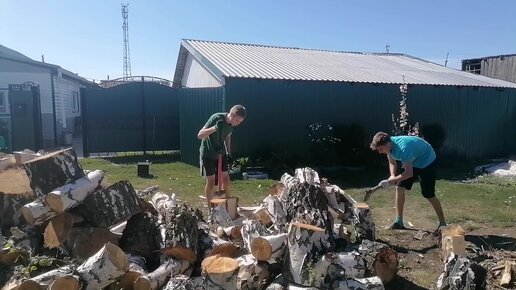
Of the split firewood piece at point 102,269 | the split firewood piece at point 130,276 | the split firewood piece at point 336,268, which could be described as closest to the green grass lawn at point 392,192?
the split firewood piece at point 336,268

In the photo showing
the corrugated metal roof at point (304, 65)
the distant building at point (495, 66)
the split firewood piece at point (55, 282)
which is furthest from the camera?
the distant building at point (495, 66)

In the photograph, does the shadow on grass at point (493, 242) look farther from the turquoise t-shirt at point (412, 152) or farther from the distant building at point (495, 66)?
the distant building at point (495, 66)

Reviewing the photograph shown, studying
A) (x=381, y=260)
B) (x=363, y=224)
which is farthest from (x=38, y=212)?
(x=363, y=224)

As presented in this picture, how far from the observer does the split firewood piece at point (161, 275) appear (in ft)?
11.5

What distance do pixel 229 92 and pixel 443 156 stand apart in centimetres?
790

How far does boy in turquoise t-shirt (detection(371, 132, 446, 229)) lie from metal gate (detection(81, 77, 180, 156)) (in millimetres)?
10163

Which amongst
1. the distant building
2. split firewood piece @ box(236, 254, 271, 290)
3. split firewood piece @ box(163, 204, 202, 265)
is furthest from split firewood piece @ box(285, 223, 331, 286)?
the distant building

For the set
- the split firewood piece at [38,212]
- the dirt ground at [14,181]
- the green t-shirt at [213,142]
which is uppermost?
the green t-shirt at [213,142]

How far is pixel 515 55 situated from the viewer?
19766 mm

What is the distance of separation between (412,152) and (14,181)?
498 centimetres

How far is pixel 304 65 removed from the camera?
Answer: 13.8 m

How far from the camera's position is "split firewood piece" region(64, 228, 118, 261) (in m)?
4.02

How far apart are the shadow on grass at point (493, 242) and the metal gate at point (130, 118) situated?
1080 cm

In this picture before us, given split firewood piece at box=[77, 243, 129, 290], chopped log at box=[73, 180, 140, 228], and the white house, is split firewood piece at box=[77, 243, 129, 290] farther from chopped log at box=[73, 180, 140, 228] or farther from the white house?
the white house
